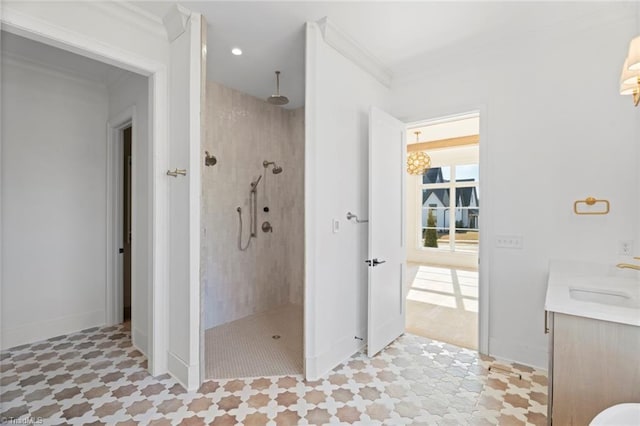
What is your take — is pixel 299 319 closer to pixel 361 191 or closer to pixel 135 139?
pixel 361 191

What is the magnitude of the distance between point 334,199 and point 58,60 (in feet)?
9.29

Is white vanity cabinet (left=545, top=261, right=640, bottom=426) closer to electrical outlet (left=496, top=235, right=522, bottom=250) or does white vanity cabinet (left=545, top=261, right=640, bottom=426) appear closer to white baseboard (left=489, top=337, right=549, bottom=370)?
electrical outlet (left=496, top=235, right=522, bottom=250)

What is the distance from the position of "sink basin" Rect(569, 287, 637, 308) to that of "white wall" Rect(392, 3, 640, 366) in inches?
24.2

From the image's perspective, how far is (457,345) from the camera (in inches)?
113

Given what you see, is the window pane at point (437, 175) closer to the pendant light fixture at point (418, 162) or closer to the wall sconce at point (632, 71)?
the pendant light fixture at point (418, 162)

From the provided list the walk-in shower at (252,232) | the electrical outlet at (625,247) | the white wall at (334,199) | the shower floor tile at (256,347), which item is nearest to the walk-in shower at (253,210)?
the walk-in shower at (252,232)

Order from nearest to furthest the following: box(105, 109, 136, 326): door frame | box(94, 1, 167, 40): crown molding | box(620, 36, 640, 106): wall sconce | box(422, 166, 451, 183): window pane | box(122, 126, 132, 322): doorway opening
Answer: box(620, 36, 640, 106): wall sconce
box(94, 1, 167, 40): crown molding
box(105, 109, 136, 326): door frame
box(122, 126, 132, 322): doorway opening
box(422, 166, 451, 183): window pane

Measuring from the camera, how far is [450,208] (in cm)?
770

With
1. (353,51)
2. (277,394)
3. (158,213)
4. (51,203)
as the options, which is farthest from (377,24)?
(51,203)

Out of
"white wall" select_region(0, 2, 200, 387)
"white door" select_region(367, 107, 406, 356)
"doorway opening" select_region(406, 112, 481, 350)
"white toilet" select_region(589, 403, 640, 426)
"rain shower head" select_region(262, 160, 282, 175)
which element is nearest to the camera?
"white toilet" select_region(589, 403, 640, 426)

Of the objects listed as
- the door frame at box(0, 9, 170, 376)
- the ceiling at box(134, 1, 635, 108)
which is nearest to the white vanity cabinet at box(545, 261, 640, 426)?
the ceiling at box(134, 1, 635, 108)

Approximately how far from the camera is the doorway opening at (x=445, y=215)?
5434mm

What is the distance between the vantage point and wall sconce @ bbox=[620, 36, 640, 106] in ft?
4.65

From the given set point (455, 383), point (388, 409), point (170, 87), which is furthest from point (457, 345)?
point (170, 87)
